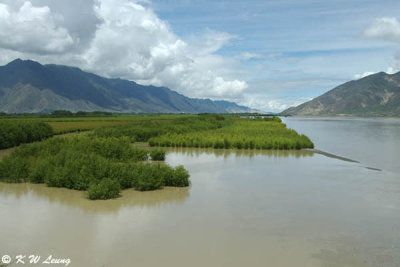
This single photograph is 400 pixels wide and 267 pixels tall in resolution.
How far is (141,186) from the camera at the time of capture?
48.2ft

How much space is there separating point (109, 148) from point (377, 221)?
1604cm

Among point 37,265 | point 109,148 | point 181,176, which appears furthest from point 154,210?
point 109,148

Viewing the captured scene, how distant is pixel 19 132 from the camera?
3638 centimetres

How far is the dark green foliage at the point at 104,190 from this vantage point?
13266mm

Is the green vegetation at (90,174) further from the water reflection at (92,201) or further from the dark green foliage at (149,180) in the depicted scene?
the water reflection at (92,201)

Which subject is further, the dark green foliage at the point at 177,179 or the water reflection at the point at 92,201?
the dark green foliage at the point at 177,179

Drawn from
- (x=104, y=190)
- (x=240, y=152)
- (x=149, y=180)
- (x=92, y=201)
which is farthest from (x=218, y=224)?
(x=240, y=152)

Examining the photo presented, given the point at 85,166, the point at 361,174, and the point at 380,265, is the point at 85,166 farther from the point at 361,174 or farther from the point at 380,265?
the point at 361,174

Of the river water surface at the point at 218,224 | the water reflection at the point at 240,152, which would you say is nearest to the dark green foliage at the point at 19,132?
the water reflection at the point at 240,152

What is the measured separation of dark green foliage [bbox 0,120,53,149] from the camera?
3325 cm

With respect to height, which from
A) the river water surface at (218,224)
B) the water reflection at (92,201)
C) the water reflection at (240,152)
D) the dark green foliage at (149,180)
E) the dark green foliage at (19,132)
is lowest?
the river water surface at (218,224)

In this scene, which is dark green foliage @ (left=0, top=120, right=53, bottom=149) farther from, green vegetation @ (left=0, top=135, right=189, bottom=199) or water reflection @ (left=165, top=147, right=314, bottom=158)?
green vegetation @ (left=0, top=135, right=189, bottom=199)

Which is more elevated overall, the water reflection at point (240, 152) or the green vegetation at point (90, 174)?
the green vegetation at point (90, 174)

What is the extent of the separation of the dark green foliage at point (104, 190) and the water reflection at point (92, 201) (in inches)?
10.2
